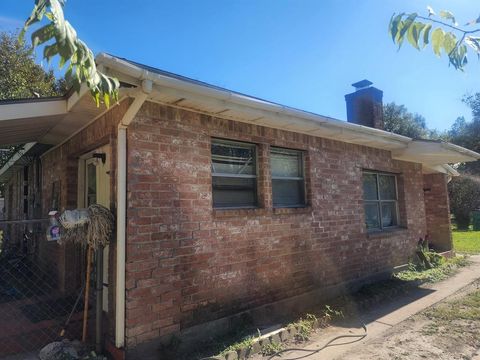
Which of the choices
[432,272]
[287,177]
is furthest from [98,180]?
[432,272]

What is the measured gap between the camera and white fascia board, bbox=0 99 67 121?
4184mm

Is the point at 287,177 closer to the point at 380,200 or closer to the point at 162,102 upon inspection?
the point at 162,102

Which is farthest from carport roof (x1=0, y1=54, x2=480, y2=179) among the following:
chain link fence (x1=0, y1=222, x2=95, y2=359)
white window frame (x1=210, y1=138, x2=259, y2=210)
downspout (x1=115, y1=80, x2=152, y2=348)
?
chain link fence (x1=0, y1=222, x2=95, y2=359)

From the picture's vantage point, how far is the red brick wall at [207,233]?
13.9ft

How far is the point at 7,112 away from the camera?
13.7 ft

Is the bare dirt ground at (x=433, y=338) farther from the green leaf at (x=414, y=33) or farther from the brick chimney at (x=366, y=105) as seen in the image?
the brick chimney at (x=366, y=105)

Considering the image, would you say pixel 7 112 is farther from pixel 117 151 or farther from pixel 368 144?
pixel 368 144

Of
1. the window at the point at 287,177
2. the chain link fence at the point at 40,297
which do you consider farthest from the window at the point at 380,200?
the chain link fence at the point at 40,297

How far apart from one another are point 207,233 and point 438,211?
10139mm

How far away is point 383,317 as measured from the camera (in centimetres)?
584

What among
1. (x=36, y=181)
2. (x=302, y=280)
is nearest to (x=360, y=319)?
(x=302, y=280)

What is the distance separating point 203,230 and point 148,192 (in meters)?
0.91

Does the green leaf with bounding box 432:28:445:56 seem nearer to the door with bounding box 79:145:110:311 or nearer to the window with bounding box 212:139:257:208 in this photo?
the window with bounding box 212:139:257:208

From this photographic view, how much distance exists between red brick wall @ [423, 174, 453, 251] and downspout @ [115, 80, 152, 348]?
10725 millimetres
